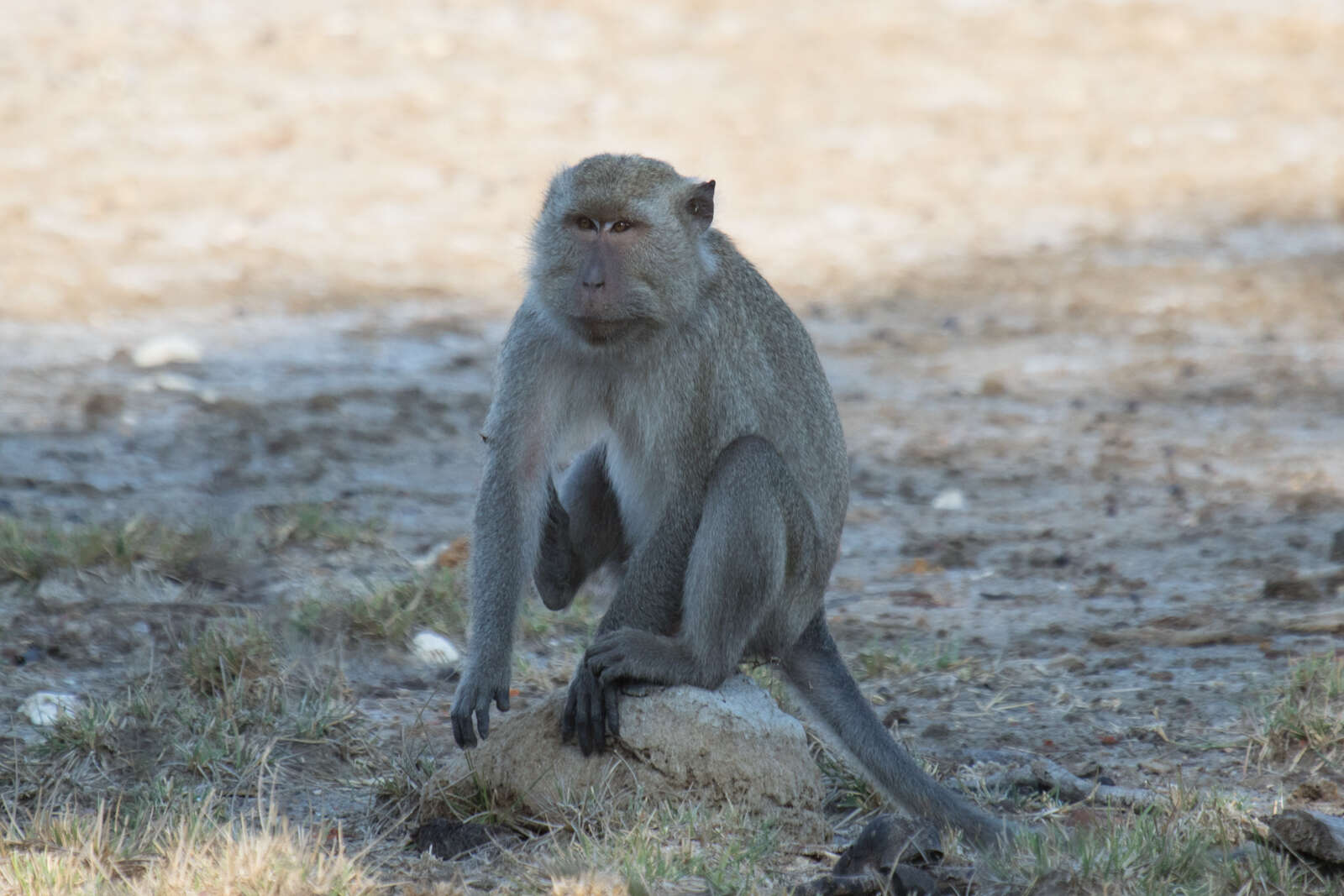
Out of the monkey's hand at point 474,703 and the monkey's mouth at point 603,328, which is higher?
the monkey's mouth at point 603,328

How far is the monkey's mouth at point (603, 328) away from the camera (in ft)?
14.2

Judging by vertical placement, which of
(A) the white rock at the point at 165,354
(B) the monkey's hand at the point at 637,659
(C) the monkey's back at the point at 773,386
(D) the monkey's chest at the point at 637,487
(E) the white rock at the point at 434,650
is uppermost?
(C) the monkey's back at the point at 773,386

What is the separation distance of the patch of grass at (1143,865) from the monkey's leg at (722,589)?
2.81ft

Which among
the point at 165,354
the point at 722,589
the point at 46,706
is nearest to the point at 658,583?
the point at 722,589

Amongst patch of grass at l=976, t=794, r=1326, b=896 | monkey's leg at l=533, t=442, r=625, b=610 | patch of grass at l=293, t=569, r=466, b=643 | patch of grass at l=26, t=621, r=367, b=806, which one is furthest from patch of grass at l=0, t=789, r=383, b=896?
patch of grass at l=293, t=569, r=466, b=643

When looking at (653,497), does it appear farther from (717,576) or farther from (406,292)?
(406,292)

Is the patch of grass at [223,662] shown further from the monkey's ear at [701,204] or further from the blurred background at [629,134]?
the blurred background at [629,134]

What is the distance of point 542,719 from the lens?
426 cm

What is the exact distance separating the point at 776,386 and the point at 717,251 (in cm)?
41

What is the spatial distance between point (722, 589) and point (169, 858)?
1456 mm

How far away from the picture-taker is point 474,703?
432 centimetres

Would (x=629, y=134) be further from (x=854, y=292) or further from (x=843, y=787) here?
(x=843, y=787)

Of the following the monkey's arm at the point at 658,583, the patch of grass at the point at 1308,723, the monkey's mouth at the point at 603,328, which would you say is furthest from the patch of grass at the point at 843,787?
the monkey's mouth at the point at 603,328

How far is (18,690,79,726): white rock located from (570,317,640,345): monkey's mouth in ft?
5.78
